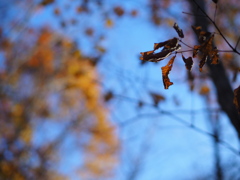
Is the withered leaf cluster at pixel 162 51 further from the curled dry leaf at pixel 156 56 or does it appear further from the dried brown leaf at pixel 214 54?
the dried brown leaf at pixel 214 54

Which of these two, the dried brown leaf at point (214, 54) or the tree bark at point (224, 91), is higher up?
the tree bark at point (224, 91)

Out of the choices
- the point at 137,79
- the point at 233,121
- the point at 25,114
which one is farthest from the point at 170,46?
the point at 25,114

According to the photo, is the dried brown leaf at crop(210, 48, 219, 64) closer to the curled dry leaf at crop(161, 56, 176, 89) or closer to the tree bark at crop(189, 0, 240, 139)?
the curled dry leaf at crop(161, 56, 176, 89)

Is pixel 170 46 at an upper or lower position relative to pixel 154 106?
lower

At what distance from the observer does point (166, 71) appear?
1568mm

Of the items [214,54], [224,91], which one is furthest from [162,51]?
[224,91]

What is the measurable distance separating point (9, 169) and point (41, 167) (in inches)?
39.8

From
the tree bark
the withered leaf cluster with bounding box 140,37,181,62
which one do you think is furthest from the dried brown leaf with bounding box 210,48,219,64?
the tree bark

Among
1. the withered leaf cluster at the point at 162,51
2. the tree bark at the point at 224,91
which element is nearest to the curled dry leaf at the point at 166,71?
the withered leaf cluster at the point at 162,51

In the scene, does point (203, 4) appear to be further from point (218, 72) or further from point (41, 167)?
point (41, 167)

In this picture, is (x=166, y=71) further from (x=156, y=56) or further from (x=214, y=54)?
(x=214, y=54)

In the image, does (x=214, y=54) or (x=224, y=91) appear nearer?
(x=214, y=54)

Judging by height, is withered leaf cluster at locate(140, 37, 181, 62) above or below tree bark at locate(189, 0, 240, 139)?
below

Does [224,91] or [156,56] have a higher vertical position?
[224,91]
